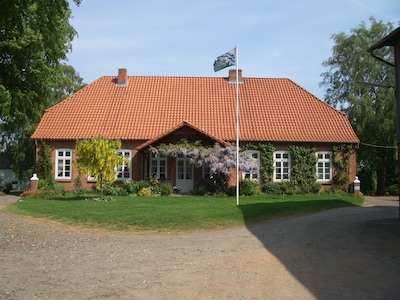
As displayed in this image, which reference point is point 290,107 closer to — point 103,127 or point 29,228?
point 103,127

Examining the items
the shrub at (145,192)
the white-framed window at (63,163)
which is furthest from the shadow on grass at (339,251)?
the white-framed window at (63,163)

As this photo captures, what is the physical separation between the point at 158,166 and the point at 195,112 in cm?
503

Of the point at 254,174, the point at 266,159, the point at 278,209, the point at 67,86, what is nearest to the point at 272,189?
the point at 254,174

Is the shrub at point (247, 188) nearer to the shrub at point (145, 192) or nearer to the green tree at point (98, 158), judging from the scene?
the shrub at point (145, 192)

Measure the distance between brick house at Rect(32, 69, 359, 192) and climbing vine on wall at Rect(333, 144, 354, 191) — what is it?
29cm

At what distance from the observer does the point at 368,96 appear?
122 feet

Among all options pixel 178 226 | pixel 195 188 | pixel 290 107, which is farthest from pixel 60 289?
pixel 290 107

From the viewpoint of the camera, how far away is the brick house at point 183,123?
27.9 m

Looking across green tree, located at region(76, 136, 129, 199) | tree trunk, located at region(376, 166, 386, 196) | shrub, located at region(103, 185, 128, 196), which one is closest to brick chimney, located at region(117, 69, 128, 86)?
shrub, located at region(103, 185, 128, 196)

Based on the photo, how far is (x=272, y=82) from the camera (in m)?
33.9

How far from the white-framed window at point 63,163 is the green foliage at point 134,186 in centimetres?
464

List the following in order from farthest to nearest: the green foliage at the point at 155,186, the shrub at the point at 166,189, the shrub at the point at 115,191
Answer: the green foliage at the point at 155,186
the shrub at the point at 166,189
the shrub at the point at 115,191

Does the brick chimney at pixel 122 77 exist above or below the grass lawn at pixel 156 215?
above

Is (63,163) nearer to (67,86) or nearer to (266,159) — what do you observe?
(266,159)
